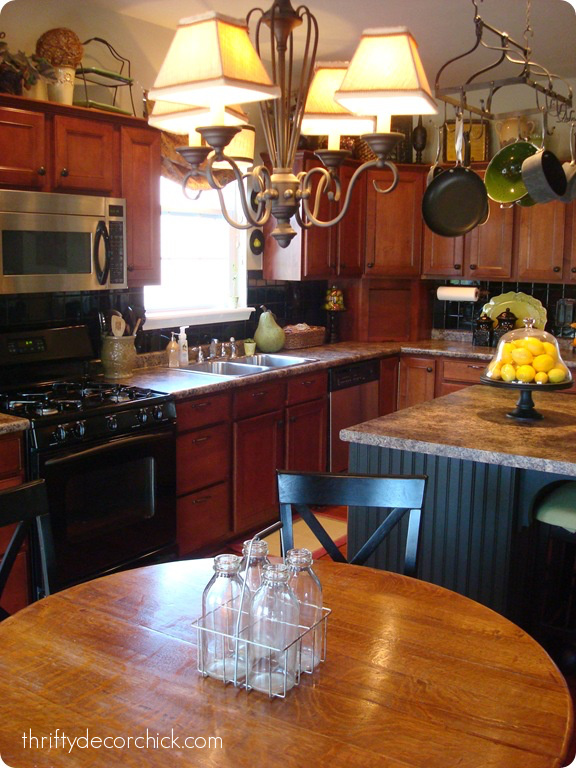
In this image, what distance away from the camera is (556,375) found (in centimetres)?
297

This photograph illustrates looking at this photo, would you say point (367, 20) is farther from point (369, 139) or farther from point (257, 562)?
point (257, 562)

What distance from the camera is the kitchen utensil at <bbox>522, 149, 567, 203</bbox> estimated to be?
8.78 feet

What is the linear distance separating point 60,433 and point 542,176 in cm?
200

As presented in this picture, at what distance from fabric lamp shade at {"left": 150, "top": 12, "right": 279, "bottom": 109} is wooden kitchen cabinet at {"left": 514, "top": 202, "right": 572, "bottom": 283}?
4045mm

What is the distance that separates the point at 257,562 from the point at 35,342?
100 inches

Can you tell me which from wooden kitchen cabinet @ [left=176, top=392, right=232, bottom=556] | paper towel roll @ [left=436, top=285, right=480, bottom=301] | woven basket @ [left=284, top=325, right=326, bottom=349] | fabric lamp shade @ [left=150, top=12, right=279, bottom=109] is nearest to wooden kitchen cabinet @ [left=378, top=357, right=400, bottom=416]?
woven basket @ [left=284, top=325, right=326, bottom=349]

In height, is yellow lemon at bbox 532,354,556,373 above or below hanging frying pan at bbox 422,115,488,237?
below

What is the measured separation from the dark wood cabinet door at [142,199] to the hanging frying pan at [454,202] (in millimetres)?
1550

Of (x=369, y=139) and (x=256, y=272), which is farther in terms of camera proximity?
(x=256, y=272)

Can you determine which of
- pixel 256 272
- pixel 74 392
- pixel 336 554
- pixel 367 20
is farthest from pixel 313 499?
pixel 256 272

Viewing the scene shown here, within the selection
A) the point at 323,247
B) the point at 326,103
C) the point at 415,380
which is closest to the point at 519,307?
the point at 415,380

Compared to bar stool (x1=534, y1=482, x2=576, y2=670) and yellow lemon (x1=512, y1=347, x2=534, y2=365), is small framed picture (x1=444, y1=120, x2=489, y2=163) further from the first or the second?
bar stool (x1=534, y1=482, x2=576, y2=670)

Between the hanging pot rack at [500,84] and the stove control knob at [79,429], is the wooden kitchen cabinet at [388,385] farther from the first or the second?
the stove control knob at [79,429]

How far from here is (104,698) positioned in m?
1.32
